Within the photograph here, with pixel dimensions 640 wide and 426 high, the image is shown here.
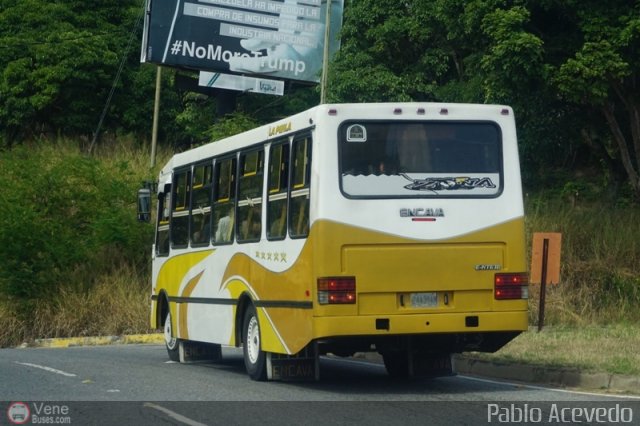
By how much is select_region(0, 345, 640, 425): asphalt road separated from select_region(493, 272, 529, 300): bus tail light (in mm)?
1041

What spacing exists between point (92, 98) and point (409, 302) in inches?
1535

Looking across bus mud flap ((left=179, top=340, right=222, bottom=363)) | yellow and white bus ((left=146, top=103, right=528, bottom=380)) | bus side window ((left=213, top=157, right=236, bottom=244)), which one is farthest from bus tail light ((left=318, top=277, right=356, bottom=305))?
bus mud flap ((left=179, top=340, right=222, bottom=363))

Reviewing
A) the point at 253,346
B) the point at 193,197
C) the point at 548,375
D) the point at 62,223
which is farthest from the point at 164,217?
the point at 62,223

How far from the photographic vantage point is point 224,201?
16.8 meters

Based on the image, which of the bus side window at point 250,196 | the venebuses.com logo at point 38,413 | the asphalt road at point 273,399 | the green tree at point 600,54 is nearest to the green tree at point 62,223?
the green tree at point 600,54

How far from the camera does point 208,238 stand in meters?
17.4

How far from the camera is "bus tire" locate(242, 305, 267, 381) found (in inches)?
597

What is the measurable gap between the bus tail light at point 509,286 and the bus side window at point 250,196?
10.3ft

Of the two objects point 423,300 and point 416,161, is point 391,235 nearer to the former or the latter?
point 423,300

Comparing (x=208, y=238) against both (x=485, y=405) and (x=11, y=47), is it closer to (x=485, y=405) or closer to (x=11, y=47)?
(x=485, y=405)

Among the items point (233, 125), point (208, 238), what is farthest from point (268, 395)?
point (233, 125)

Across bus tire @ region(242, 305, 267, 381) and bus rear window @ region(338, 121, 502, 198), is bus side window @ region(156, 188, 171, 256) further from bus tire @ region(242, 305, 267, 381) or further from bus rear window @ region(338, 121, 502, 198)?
bus rear window @ region(338, 121, 502, 198)

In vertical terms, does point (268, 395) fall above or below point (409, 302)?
below

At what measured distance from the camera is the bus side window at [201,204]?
17500mm
